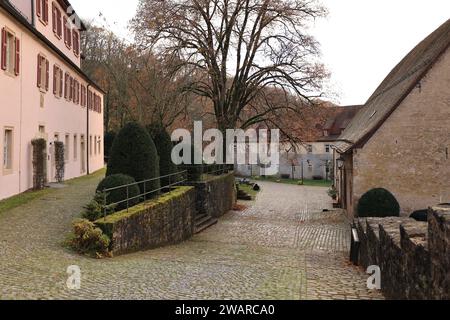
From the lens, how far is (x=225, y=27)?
2834 cm

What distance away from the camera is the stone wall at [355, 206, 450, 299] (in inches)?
211

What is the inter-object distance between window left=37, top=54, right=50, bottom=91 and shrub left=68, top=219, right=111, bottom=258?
450 inches

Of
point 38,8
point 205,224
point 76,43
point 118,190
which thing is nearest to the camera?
→ point 118,190

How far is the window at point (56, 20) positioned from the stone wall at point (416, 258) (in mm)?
21088

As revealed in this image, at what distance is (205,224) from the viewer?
68.1 ft

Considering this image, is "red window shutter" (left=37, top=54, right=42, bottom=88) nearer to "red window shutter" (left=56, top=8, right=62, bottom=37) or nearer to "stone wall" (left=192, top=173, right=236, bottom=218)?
"red window shutter" (left=56, top=8, right=62, bottom=37)

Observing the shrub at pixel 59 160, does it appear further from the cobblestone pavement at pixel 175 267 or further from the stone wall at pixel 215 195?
the stone wall at pixel 215 195

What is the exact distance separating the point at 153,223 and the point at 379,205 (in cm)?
1033

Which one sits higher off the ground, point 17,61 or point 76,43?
point 76,43

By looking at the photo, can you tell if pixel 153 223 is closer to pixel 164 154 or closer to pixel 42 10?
pixel 164 154

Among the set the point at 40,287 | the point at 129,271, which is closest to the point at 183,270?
the point at 129,271

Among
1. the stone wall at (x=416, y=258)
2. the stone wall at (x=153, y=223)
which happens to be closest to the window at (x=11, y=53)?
the stone wall at (x=153, y=223)

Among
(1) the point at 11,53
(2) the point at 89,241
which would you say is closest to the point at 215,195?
(1) the point at 11,53

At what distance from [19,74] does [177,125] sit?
19004 mm
